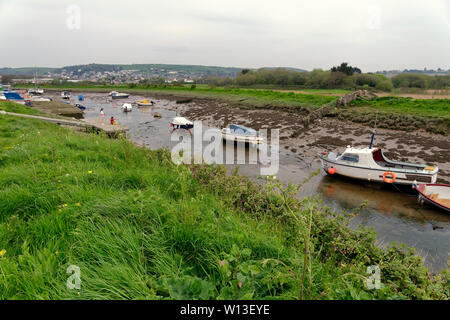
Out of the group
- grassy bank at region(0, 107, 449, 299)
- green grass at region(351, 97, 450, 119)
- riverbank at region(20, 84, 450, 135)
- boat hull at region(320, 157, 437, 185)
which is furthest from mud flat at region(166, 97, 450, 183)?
grassy bank at region(0, 107, 449, 299)

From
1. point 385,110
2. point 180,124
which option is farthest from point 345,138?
point 180,124

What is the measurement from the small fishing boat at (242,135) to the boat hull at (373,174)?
730 cm

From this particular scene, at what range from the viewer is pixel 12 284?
2680mm

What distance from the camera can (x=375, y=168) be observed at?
526 inches

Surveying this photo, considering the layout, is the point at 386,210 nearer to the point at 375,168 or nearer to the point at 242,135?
the point at 375,168

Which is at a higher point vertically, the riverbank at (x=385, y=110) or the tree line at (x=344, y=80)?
the tree line at (x=344, y=80)

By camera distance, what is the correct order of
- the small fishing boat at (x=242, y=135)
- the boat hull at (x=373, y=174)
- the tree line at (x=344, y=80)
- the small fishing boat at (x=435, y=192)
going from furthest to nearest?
the tree line at (x=344, y=80), the small fishing boat at (x=242, y=135), the boat hull at (x=373, y=174), the small fishing boat at (x=435, y=192)

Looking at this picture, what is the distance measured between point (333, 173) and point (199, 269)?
43.3 feet

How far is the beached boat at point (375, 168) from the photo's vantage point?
12.4 metres

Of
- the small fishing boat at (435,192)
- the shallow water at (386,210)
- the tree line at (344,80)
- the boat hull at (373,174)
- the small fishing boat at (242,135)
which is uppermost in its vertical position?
the tree line at (344,80)

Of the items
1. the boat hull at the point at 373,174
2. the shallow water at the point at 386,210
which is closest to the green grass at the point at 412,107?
the boat hull at the point at 373,174

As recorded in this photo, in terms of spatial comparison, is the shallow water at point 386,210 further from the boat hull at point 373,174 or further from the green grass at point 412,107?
the green grass at point 412,107
